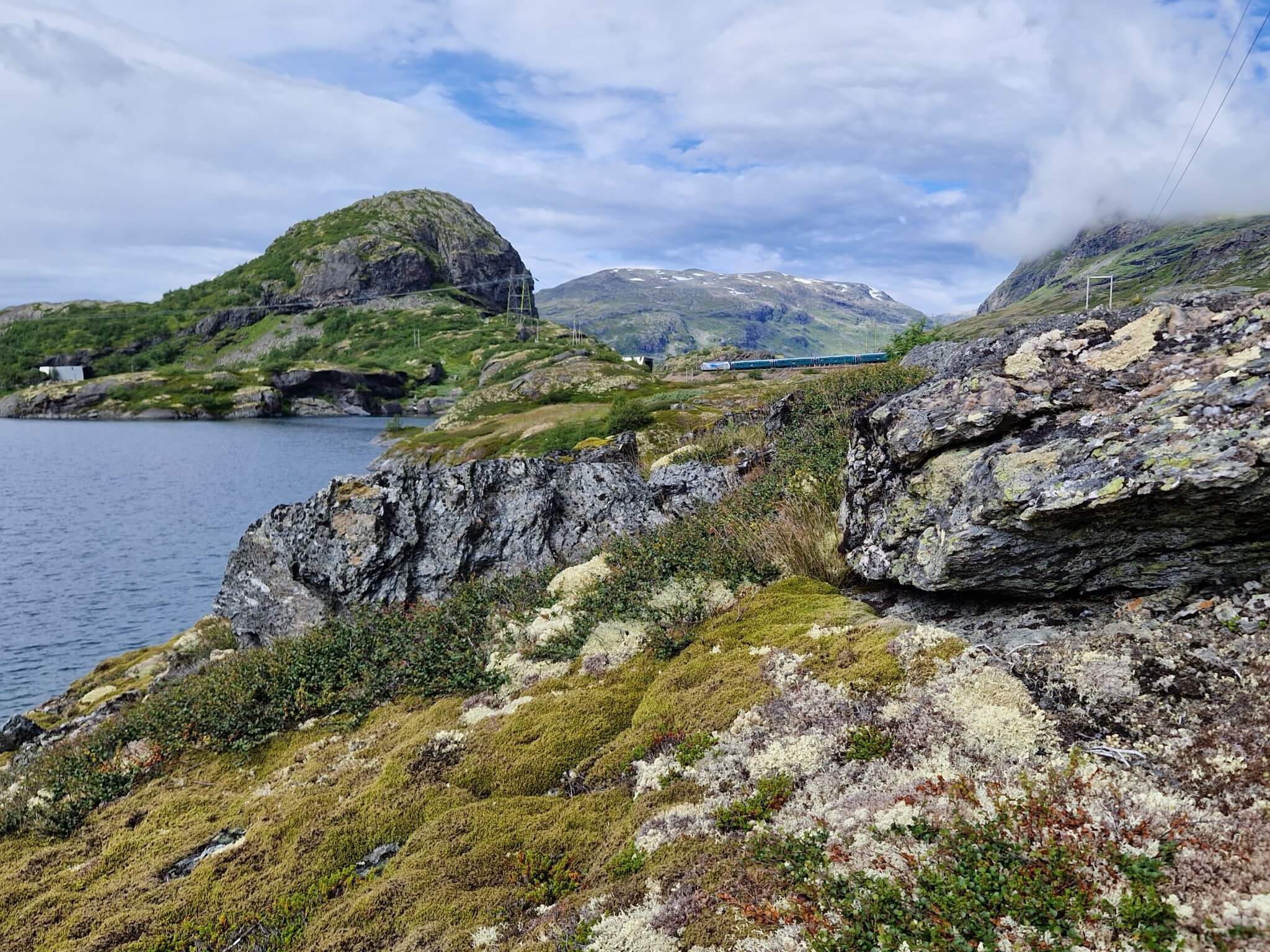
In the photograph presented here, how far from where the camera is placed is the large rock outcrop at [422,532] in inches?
657

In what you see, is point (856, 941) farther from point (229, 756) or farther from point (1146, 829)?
point (229, 756)

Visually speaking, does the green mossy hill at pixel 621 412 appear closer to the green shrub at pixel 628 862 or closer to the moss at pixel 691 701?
the moss at pixel 691 701

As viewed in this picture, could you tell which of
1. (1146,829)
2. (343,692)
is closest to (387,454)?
(343,692)

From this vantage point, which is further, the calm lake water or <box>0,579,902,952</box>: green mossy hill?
the calm lake water

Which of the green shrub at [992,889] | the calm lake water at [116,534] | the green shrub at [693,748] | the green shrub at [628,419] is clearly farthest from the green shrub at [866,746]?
the green shrub at [628,419]

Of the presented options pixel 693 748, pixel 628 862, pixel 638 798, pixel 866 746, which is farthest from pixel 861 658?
pixel 628 862

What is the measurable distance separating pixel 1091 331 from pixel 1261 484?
3.26 meters

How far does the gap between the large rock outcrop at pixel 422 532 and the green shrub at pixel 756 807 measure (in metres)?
10.3

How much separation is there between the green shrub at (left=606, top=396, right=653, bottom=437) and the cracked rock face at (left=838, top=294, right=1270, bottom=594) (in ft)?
105

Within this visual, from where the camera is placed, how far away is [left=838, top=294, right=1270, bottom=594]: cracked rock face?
6477 millimetres

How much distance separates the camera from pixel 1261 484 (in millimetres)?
6012

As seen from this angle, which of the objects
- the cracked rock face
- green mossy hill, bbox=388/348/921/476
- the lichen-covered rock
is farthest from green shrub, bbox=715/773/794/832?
the lichen-covered rock

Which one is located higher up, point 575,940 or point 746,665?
point 746,665

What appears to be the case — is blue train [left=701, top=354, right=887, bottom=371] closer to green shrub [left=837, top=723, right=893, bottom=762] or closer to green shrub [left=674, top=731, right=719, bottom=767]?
green shrub [left=674, top=731, right=719, bottom=767]
